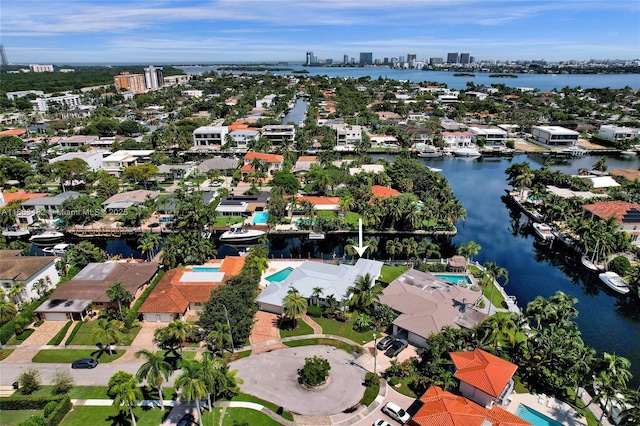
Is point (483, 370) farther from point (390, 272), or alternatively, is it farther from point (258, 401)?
point (390, 272)

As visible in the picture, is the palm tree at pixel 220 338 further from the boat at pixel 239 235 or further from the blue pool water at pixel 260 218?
the blue pool water at pixel 260 218

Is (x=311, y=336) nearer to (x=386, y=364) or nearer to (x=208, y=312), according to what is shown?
(x=386, y=364)

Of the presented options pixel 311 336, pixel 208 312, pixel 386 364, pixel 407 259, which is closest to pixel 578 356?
pixel 386 364

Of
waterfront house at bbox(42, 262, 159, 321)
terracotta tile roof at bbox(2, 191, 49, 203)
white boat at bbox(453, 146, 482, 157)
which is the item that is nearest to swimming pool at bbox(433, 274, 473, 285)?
waterfront house at bbox(42, 262, 159, 321)

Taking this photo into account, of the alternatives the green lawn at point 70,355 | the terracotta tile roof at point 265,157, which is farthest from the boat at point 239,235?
the terracotta tile roof at point 265,157

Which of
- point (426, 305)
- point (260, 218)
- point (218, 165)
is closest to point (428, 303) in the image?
point (426, 305)
